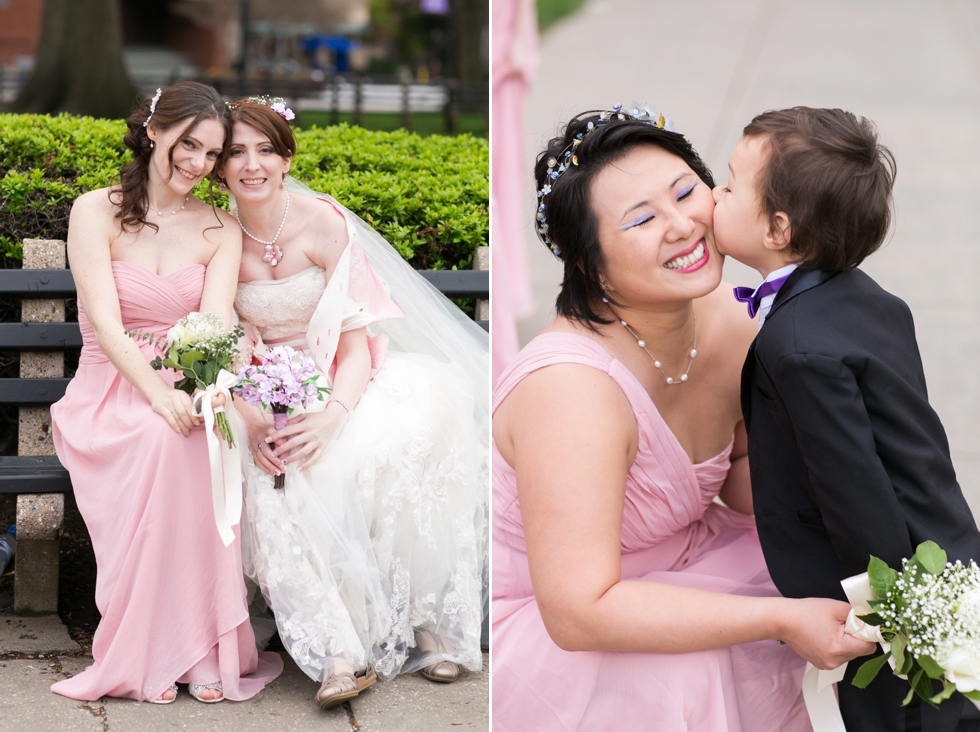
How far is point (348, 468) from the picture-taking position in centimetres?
325

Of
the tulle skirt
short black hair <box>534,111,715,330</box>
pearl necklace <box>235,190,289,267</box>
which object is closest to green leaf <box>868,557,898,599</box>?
short black hair <box>534,111,715,330</box>

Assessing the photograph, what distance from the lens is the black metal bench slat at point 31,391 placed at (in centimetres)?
367

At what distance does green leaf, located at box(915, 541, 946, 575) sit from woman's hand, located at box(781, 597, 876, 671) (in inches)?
8.1

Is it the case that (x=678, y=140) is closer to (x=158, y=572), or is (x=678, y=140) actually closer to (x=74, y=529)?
(x=158, y=572)

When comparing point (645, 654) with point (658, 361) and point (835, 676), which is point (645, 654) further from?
point (658, 361)

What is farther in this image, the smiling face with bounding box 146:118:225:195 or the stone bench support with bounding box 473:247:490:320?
the stone bench support with bounding box 473:247:490:320

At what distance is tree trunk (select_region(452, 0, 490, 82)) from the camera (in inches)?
620

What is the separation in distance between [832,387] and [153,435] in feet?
6.52

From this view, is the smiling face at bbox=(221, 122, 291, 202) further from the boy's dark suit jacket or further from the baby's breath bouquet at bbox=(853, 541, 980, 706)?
the baby's breath bouquet at bbox=(853, 541, 980, 706)

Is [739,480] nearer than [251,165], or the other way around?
[739,480]

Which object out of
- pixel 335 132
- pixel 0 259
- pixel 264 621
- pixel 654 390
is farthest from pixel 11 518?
pixel 654 390

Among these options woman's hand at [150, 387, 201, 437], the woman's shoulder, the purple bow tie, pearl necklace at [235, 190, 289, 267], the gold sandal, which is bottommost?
the gold sandal

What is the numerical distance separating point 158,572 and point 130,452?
0.37 m

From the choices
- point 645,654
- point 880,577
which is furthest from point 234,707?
point 880,577
